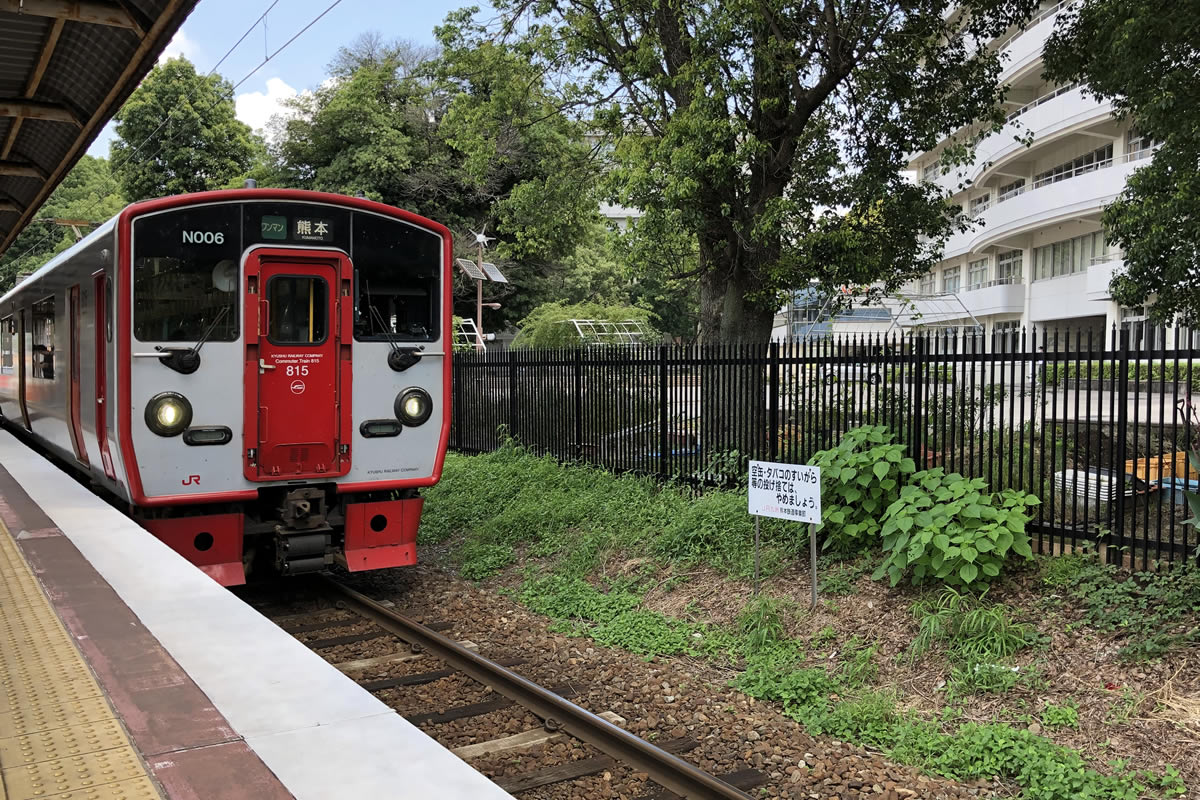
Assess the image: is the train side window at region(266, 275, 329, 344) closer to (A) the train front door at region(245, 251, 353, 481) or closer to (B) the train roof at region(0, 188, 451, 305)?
(A) the train front door at region(245, 251, 353, 481)

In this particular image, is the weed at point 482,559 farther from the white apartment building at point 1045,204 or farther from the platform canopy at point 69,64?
the white apartment building at point 1045,204

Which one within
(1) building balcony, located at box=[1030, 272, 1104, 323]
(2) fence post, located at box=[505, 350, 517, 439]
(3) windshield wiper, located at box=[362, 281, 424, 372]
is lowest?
(2) fence post, located at box=[505, 350, 517, 439]

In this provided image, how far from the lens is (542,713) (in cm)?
548

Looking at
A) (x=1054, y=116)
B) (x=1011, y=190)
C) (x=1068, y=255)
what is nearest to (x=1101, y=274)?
(x=1068, y=255)

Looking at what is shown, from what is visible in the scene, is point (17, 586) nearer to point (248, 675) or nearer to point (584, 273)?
point (248, 675)

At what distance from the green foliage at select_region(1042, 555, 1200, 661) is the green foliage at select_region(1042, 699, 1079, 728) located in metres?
0.76

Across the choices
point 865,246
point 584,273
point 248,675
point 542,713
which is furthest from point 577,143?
point 584,273

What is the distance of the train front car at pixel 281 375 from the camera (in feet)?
22.9

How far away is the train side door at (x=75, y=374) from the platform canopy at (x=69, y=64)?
6.48 feet

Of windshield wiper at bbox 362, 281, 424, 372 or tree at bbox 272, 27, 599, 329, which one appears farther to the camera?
tree at bbox 272, 27, 599, 329

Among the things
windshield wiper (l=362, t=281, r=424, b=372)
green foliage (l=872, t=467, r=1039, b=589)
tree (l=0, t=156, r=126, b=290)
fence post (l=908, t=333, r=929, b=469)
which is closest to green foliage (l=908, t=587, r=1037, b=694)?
green foliage (l=872, t=467, r=1039, b=589)

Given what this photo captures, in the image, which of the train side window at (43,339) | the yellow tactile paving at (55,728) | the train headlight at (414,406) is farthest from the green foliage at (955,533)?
the train side window at (43,339)

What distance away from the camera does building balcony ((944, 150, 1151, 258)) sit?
95.7ft

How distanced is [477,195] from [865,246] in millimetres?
23842
